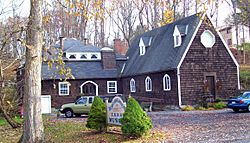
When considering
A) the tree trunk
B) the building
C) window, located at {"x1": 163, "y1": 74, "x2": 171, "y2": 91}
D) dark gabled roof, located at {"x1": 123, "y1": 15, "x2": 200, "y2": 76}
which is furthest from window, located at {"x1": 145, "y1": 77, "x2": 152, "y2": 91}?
the tree trunk

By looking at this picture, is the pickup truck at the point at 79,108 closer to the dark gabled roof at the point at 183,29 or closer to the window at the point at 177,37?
the window at the point at 177,37

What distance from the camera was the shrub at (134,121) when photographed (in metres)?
13.4

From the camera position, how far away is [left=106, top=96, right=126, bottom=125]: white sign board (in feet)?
48.8

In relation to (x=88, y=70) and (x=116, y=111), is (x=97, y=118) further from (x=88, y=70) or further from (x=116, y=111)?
(x=88, y=70)

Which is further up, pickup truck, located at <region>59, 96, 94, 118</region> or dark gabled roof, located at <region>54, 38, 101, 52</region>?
dark gabled roof, located at <region>54, 38, 101, 52</region>

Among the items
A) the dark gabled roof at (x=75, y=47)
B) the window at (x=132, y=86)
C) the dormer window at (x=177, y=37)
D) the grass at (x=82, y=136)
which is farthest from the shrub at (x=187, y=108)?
the dark gabled roof at (x=75, y=47)

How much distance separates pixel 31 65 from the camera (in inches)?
519

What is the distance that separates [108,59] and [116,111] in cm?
2684

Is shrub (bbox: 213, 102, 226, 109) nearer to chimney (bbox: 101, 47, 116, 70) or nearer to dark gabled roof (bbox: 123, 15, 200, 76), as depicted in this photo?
dark gabled roof (bbox: 123, 15, 200, 76)

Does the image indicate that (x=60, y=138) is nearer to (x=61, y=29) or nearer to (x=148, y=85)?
(x=148, y=85)

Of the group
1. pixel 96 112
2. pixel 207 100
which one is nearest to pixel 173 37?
pixel 207 100

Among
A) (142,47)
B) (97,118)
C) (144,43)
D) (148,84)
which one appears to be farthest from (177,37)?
(97,118)

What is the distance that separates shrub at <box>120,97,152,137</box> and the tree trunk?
3099mm

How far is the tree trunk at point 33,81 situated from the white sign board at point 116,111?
3.16 m
